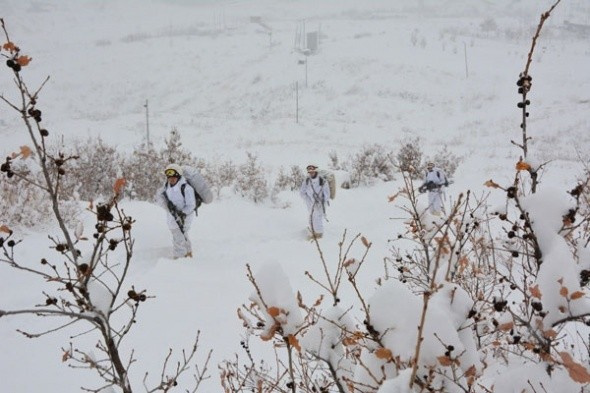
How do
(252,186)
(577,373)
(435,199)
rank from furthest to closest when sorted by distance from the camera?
1. (252,186)
2. (435,199)
3. (577,373)

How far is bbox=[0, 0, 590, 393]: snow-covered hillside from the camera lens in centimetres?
514

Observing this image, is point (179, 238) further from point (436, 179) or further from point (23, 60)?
point (436, 179)

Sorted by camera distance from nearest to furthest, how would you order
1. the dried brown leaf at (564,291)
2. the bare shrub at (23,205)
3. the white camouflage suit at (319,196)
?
1. the dried brown leaf at (564,291)
2. the bare shrub at (23,205)
3. the white camouflage suit at (319,196)

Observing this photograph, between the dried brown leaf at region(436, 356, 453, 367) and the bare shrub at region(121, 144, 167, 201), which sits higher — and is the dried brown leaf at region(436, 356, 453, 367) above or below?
above

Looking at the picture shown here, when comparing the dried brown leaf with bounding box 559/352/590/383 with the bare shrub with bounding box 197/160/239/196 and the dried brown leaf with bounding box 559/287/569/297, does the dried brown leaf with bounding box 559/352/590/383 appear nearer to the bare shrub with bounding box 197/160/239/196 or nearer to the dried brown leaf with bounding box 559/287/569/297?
the dried brown leaf with bounding box 559/287/569/297

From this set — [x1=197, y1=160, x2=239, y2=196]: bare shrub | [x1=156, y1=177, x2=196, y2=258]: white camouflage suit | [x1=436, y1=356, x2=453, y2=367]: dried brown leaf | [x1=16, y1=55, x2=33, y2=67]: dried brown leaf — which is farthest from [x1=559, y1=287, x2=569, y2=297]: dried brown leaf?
[x1=197, y1=160, x2=239, y2=196]: bare shrub

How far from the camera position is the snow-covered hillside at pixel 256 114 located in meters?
5.14

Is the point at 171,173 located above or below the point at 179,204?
above

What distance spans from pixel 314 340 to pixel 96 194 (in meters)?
11.7

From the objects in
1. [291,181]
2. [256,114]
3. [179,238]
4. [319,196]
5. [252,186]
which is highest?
[319,196]

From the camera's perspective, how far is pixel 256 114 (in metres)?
39.4

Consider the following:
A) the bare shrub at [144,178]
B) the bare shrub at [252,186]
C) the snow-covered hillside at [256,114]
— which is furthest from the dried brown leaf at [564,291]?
the bare shrub at [144,178]

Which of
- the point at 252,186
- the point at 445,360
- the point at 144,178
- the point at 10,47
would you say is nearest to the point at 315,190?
the point at 252,186

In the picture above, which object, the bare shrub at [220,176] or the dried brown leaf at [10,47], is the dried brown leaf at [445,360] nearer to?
the dried brown leaf at [10,47]
